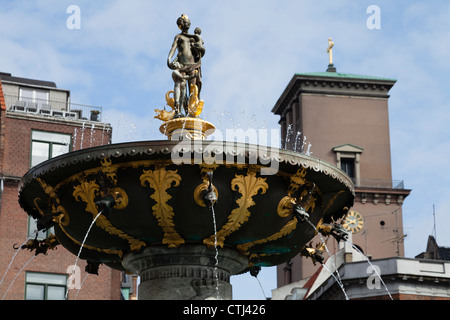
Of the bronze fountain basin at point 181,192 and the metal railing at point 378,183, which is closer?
the bronze fountain basin at point 181,192

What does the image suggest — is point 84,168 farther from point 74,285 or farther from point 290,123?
point 290,123

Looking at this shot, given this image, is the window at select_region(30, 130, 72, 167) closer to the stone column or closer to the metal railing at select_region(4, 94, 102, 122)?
the metal railing at select_region(4, 94, 102, 122)

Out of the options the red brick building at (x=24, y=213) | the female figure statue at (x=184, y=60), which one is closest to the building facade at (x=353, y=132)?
the red brick building at (x=24, y=213)

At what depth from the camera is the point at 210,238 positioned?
10.8 meters

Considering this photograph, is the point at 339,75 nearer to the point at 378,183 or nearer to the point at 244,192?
the point at 378,183

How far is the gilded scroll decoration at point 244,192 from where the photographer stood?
10.5 metres

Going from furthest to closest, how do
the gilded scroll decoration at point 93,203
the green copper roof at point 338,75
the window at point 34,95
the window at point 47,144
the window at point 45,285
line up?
the green copper roof at point 338,75, the window at point 34,95, the window at point 47,144, the window at point 45,285, the gilded scroll decoration at point 93,203

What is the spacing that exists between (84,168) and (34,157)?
3140 centimetres

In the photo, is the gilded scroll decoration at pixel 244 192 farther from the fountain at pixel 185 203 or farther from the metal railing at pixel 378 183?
the metal railing at pixel 378 183

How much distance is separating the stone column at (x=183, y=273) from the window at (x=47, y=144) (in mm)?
30835

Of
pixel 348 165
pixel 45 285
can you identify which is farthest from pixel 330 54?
pixel 45 285

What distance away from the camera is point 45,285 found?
38844mm

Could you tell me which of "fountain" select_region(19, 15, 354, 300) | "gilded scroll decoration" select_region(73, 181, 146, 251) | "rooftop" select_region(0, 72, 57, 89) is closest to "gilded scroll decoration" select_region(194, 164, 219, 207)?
"fountain" select_region(19, 15, 354, 300)
